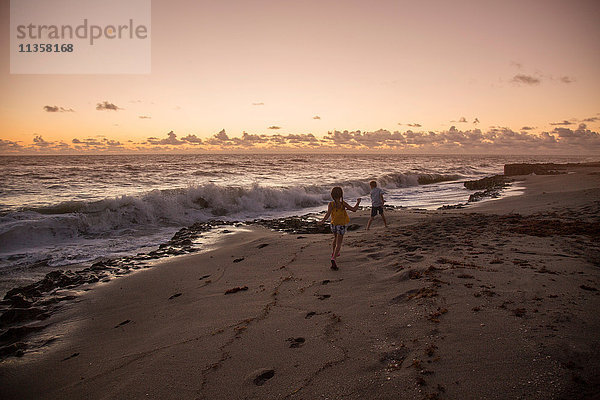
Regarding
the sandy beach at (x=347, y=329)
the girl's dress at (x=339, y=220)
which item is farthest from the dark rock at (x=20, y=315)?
the girl's dress at (x=339, y=220)

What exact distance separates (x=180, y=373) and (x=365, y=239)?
6552 mm

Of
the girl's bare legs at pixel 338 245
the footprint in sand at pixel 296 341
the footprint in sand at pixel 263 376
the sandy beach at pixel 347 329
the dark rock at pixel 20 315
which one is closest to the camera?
the sandy beach at pixel 347 329

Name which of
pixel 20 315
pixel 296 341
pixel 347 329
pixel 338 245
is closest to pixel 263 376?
pixel 296 341

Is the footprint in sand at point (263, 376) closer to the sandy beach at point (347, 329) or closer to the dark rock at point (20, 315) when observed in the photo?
the sandy beach at point (347, 329)

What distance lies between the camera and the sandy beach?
9.64ft

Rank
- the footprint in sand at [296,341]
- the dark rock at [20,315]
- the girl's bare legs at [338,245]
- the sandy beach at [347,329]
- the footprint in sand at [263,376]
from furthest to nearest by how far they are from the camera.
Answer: the girl's bare legs at [338,245]
the dark rock at [20,315]
the footprint in sand at [296,341]
the footprint in sand at [263,376]
the sandy beach at [347,329]

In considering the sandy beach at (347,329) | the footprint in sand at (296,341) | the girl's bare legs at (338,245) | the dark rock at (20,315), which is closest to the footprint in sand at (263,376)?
the sandy beach at (347,329)

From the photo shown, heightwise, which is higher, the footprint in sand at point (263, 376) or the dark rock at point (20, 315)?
the footprint in sand at point (263, 376)

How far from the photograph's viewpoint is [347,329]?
402cm

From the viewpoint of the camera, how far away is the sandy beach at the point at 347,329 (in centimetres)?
294

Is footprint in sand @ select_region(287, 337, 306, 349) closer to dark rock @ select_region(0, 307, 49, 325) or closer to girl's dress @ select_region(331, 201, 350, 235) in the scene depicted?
girl's dress @ select_region(331, 201, 350, 235)

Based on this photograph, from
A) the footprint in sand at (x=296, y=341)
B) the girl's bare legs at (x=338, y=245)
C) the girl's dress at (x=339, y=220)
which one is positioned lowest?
the footprint in sand at (x=296, y=341)

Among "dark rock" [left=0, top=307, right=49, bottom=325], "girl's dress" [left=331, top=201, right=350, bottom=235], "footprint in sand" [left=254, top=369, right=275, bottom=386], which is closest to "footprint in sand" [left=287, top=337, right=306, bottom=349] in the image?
"footprint in sand" [left=254, top=369, right=275, bottom=386]

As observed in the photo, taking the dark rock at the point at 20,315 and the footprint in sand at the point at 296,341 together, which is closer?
the footprint in sand at the point at 296,341
